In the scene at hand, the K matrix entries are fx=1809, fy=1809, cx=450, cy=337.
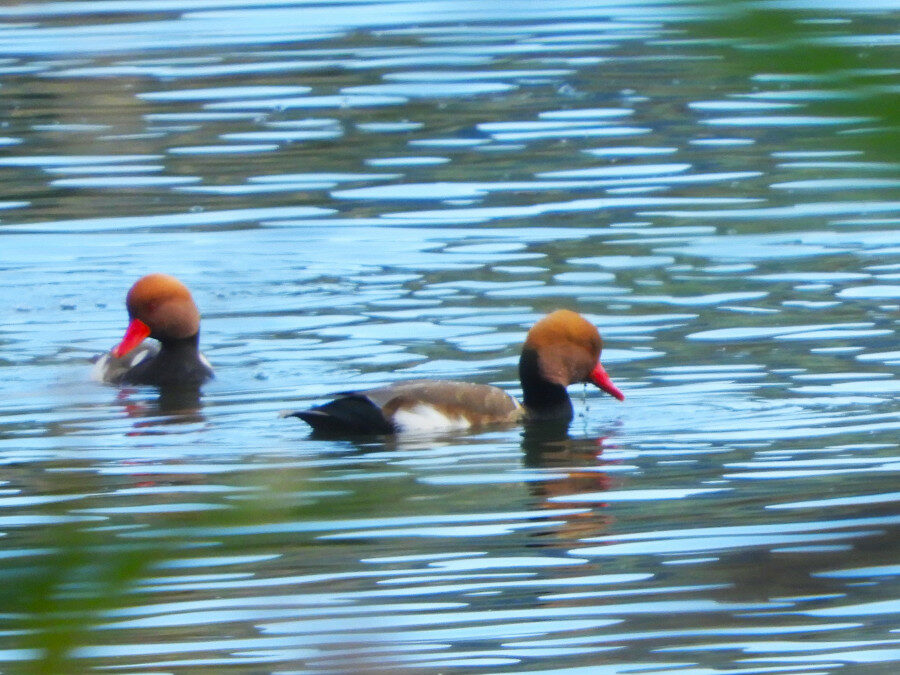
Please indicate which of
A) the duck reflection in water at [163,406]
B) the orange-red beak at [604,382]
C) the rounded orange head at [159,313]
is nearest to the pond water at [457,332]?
the duck reflection in water at [163,406]

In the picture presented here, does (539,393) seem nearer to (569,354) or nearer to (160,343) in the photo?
(569,354)

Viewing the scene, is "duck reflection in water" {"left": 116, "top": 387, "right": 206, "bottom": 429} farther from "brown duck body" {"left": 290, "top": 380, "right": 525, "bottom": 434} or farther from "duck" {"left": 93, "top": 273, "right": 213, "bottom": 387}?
"brown duck body" {"left": 290, "top": 380, "right": 525, "bottom": 434}

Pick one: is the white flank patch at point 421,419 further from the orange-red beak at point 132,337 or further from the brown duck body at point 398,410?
the orange-red beak at point 132,337

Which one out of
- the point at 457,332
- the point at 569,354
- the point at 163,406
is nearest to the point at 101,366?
the point at 163,406

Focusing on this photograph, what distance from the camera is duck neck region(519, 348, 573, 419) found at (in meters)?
8.32

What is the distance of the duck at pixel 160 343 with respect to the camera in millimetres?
9156

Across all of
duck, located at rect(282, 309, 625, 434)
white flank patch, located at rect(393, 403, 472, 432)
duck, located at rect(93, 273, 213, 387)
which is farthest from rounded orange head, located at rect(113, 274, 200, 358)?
white flank patch, located at rect(393, 403, 472, 432)

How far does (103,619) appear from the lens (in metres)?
0.84

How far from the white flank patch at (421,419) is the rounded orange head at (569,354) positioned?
731 millimetres

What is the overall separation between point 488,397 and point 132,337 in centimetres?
248

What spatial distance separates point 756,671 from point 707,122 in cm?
1146

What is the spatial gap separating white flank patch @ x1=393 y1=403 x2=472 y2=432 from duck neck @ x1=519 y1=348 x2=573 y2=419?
66cm

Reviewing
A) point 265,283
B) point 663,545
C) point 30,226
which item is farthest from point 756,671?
point 30,226

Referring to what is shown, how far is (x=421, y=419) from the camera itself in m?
7.73
